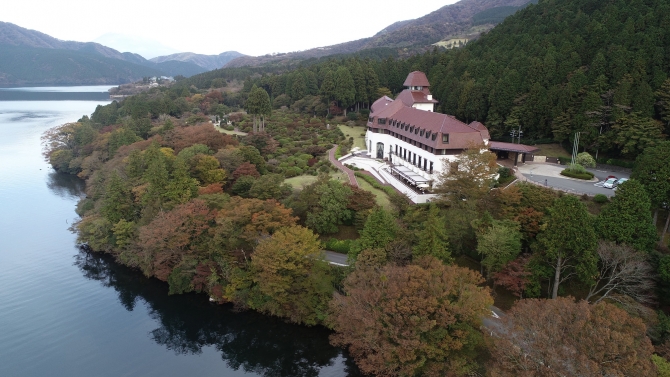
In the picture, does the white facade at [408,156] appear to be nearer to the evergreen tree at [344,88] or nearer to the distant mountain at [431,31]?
the evergreen tree at [344,88]

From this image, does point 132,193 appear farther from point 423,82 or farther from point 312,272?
point 423,82

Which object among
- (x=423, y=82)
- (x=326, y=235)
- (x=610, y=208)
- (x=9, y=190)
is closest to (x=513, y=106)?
(x=423, y=82)

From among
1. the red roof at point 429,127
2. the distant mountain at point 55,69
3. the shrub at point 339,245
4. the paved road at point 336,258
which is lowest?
the paved road at point 336,258

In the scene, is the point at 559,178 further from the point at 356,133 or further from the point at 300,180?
the point at 356,133

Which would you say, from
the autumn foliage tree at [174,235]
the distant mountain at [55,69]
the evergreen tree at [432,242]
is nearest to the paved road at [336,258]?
the evergreen tree at [432,242]

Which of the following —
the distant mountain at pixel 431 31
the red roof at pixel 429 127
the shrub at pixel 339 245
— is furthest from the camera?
the distant mountain at pixel 431 31

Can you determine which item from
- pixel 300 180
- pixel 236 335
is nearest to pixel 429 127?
pixel 300 180

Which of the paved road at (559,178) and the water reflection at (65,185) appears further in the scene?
the water reflection at (65,185)
